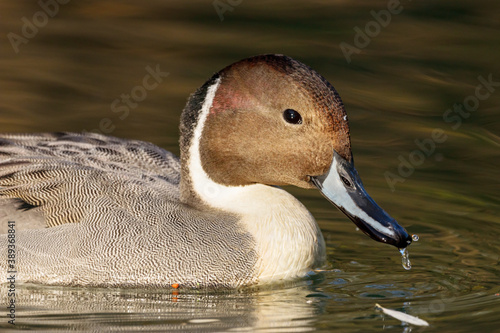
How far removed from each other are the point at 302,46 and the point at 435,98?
70.0 inches

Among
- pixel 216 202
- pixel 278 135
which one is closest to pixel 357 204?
pixel 278 135

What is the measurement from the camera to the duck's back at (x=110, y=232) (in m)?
5.43

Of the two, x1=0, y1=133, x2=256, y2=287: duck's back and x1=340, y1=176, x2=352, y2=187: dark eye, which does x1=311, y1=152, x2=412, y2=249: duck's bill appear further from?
x1=0, y1=133, x2=256, y2=287: duck's back

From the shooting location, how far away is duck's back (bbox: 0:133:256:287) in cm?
543

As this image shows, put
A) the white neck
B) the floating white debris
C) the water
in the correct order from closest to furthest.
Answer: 1. the floating white debris
2. the water
3. the white neck

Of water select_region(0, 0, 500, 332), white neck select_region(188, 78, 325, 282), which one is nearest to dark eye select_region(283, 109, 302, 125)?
white neck select_region(188, 78, 325, 282)

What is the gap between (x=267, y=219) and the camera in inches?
221

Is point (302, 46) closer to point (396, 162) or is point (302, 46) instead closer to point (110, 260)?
point (396, 162)

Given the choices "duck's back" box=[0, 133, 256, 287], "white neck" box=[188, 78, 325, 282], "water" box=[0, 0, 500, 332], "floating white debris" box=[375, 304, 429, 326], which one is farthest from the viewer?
"white neck" box=[188, 78, 325, 282]

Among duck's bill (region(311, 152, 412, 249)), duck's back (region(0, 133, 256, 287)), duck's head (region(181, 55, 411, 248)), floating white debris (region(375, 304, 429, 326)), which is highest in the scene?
duck's head (region(181, 55, 411, 248))

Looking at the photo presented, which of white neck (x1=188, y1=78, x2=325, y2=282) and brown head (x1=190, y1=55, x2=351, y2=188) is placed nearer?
brown head (x1=190, y1=55, x2=351, y2=188)

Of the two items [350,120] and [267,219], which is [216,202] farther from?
[350,120]

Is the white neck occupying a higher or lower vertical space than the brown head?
lower

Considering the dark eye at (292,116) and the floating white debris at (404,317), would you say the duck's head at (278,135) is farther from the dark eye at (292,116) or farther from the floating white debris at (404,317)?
the floating white debris at (404,317)
